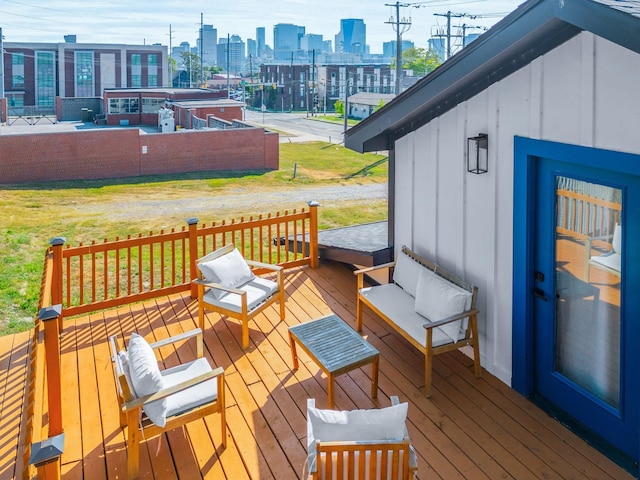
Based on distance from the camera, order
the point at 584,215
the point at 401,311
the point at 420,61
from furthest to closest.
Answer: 1. the point at 420,61
2. the point at 401,311
3. the point at 584,215

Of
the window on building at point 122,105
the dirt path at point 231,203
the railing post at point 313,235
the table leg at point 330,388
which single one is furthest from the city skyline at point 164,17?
the table leg at point 330,388

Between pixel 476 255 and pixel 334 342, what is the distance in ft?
5.09

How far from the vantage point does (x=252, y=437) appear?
4012 millimetres

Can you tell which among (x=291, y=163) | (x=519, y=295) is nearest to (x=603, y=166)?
(x=519, y=295)

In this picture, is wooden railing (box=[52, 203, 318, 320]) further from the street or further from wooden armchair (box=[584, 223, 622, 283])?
the street

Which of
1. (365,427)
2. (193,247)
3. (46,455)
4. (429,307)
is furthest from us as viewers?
(193,247)

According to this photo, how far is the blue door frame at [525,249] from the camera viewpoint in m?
4.03

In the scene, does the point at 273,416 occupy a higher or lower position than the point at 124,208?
lower

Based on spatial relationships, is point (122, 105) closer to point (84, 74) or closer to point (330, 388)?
point (84, 74)

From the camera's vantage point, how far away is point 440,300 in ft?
15.7

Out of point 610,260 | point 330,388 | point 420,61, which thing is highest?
point 420,61

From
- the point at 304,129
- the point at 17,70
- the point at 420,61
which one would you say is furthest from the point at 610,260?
the point at 420,61

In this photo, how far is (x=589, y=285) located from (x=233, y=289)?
3.32 metres

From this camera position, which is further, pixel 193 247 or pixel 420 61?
pixel 420 61
